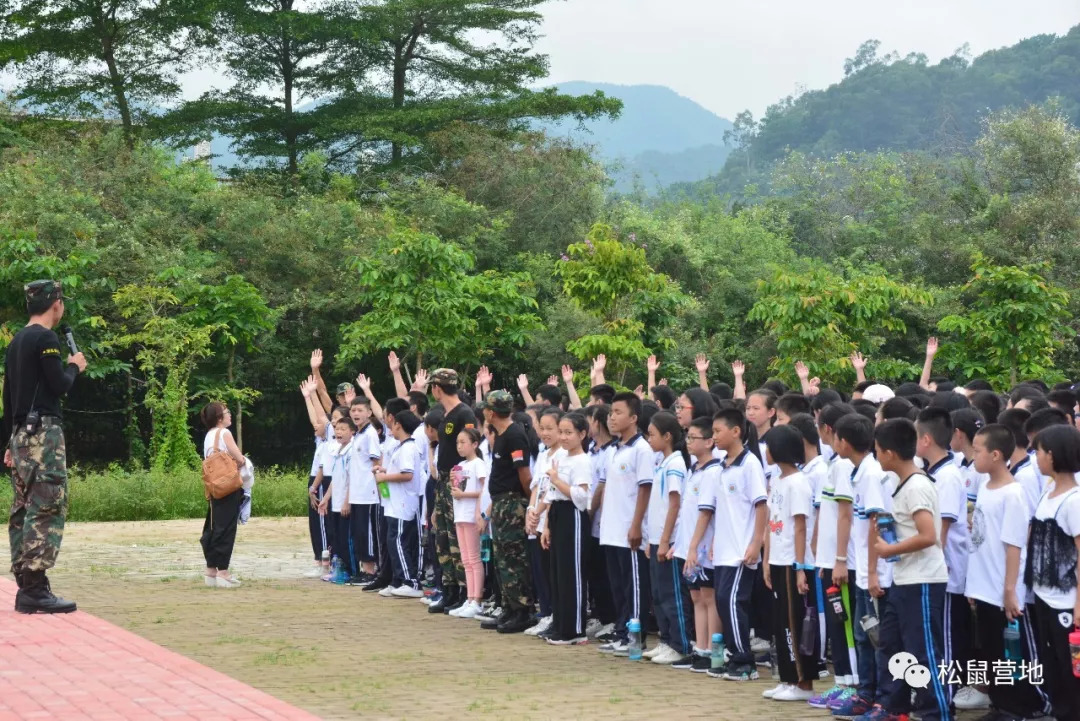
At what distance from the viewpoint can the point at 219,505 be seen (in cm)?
1198

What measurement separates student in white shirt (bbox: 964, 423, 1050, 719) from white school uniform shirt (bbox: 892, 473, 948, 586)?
0.36 m

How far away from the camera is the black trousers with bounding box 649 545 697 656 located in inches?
332

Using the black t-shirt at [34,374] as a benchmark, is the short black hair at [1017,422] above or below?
below

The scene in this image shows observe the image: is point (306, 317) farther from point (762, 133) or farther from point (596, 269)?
point (762, 133)

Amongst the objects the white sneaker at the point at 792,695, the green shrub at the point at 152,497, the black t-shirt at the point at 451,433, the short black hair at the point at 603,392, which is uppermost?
the short black hair at the point at 603,392

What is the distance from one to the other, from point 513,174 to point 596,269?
31.1ft

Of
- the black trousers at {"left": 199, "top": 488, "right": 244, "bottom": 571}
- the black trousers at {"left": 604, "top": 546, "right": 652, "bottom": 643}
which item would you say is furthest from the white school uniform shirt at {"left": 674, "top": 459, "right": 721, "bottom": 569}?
the black trousers at {"left": 199, "top": 488, "right": 244, "bottom": 571}

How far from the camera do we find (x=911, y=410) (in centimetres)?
782

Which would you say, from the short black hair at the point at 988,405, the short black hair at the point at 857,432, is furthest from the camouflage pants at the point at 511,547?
the short black hair at the point at 857,432

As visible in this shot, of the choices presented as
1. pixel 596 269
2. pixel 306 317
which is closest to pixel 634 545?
pixel 596 269

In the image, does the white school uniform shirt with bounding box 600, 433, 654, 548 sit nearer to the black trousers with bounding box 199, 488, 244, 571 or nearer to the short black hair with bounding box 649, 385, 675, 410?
the short black hair with bounding box 649, 385, 675, 410

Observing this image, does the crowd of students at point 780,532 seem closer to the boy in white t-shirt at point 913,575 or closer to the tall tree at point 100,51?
the boy in white t-shirt at point 913,575

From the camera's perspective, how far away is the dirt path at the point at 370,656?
712 cm

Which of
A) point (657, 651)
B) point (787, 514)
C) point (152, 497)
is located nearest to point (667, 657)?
point (657, 651)
